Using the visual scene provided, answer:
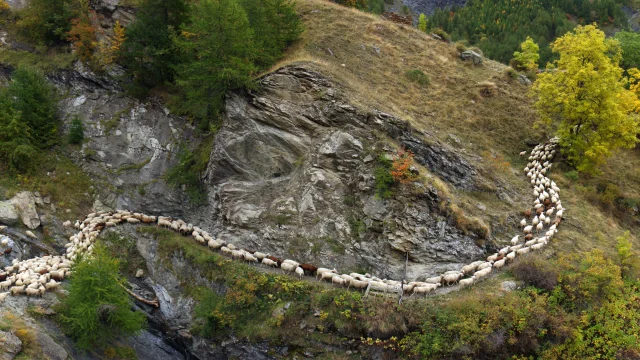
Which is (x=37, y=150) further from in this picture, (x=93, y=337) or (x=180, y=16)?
(x=93, y=337)

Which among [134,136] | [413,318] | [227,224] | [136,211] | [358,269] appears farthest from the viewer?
[134,136]

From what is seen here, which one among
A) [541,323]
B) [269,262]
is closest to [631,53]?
[541,323]

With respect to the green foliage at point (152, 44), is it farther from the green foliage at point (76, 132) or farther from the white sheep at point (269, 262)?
the white sheep at point (269, 262)

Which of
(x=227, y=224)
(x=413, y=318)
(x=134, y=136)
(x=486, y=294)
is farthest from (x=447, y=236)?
(x=134, y=136)

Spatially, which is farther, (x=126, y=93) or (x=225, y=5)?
(x=126, y=93)

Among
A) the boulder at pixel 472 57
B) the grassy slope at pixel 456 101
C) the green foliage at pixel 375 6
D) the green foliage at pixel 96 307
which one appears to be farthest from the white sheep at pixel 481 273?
the green foliage at pixel 375 6

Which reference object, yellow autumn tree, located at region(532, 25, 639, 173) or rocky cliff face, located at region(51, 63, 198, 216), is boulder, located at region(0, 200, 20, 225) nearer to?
rocky cliff face, located at region(51, 63, 198, 216)
